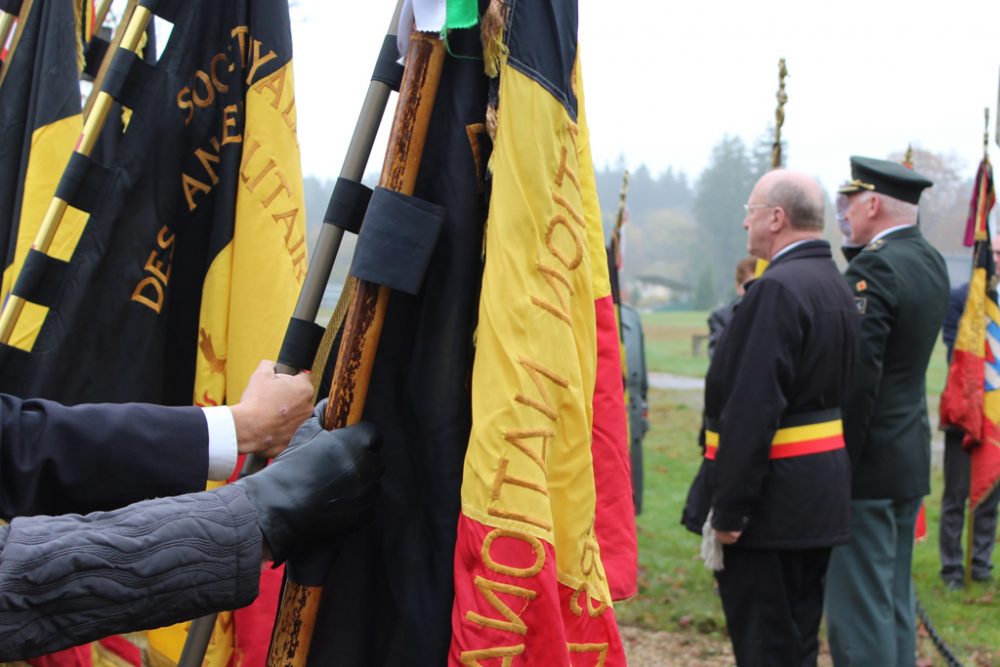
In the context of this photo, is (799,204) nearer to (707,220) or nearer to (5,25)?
(5,25)

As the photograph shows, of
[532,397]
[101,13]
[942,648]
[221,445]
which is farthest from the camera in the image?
[942,648]

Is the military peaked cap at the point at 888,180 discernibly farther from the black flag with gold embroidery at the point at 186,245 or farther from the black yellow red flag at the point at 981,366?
the black flag with gold embroidery at the point at 186,245

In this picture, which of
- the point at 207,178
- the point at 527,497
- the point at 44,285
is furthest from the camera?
the point at 207,178

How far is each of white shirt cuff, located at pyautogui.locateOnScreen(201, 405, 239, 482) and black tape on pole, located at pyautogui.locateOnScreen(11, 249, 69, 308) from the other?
2.61ft

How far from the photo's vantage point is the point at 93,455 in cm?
186

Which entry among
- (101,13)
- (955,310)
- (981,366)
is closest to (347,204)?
(101,13)

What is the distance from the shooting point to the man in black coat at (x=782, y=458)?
3.51 metres

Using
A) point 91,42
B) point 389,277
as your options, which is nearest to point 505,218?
point 389,277

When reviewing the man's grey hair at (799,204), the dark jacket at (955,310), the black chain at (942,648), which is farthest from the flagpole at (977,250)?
the man's grey hair at (799,204)

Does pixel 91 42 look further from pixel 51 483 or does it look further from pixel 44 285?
pixel 51 483

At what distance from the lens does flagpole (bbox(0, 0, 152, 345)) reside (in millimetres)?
2379

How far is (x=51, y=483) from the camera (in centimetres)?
183

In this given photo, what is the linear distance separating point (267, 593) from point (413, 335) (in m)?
1.08

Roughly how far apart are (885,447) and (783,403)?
88 centimetres
